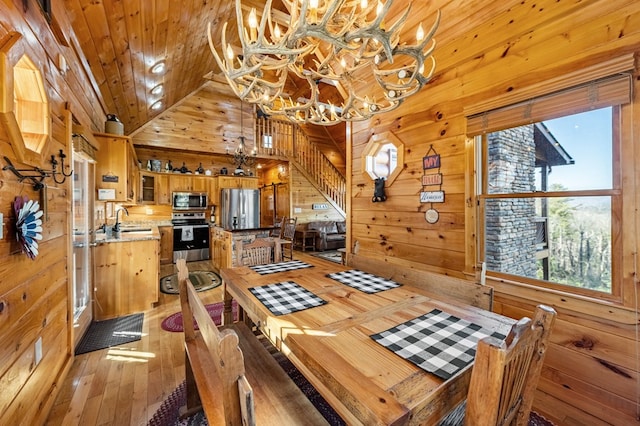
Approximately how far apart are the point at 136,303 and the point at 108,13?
3.02 m

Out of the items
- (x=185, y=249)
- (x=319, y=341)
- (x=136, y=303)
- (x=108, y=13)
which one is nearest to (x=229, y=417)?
(x=319, y=341)

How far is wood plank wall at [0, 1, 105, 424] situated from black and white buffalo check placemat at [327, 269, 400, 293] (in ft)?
5.65

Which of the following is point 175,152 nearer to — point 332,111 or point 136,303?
point 136,303

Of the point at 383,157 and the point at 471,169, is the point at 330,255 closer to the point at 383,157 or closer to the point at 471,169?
the point at 383,157

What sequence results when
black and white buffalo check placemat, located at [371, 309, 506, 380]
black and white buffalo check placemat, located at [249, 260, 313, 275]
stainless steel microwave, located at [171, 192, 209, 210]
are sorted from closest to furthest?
black and white buffalo check placemat, located at [371, 309, 506, 380] < black and white buffalo check placemat, located at [249, 260, 313, 275] < stainless steel microwave, located at [171, 192, 209, 210]

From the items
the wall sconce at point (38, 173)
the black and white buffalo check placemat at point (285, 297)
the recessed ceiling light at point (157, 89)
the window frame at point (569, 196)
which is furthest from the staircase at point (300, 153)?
the black and white buffalo check placemat at point (285, 297)

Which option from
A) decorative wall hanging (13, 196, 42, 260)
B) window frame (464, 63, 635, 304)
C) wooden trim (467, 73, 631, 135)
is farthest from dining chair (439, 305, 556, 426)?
decorative wall hanging (13, 196, 42, 260)

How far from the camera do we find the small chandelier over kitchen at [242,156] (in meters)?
6.61

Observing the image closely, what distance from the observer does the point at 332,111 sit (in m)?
2.27

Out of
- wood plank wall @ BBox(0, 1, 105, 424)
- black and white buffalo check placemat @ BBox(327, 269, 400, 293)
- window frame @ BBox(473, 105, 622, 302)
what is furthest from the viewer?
black and white buffalo check placemat @ BBox(327, 269, 400, 293)

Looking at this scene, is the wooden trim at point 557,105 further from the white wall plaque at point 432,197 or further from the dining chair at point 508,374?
the dining chair at point 508,374

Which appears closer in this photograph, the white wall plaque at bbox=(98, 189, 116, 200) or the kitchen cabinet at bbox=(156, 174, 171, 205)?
the white wall plaque at bbox=(98, 189, 116, 200)

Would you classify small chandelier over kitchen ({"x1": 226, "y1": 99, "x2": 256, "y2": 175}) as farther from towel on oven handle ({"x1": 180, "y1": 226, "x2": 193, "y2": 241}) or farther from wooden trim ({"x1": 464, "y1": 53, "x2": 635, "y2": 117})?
wooden trim ({"x1": 464, "y1": 53, "x2": 635, "y2": 117})

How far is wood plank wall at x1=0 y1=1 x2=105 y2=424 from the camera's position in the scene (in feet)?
4.00
